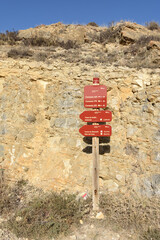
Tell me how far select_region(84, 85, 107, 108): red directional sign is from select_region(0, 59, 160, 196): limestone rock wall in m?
0.79

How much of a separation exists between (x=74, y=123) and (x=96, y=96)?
1.26 meters

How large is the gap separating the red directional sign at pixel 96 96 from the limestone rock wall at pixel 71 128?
0.79m

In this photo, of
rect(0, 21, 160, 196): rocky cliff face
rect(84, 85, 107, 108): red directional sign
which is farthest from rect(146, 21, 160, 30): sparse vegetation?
rect(84, 85, 107, 108): red directional sign

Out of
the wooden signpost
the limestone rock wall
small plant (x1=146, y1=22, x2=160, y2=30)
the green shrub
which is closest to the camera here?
the wooden signpost

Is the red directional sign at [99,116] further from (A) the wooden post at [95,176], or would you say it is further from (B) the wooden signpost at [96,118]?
(A) the wooden post at [95,176]

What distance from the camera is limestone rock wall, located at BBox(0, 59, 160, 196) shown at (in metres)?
4.77

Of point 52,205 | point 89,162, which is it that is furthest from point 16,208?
point 89,162

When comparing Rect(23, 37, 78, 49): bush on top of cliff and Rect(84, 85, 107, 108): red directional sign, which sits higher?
Rect(23, 37, 78, 49): bush on top of cliff

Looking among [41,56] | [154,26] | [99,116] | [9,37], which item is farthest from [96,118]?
[154,26]

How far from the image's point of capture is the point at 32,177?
17.8ft

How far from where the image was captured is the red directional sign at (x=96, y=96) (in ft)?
→ 15.5

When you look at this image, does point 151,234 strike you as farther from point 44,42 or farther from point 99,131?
point 44,42

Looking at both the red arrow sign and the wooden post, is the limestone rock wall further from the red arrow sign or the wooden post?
the red arrow sign

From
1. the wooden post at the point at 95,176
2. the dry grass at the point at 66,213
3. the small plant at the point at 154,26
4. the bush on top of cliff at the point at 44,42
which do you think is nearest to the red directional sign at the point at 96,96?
the wooden post at the point at 95,176
